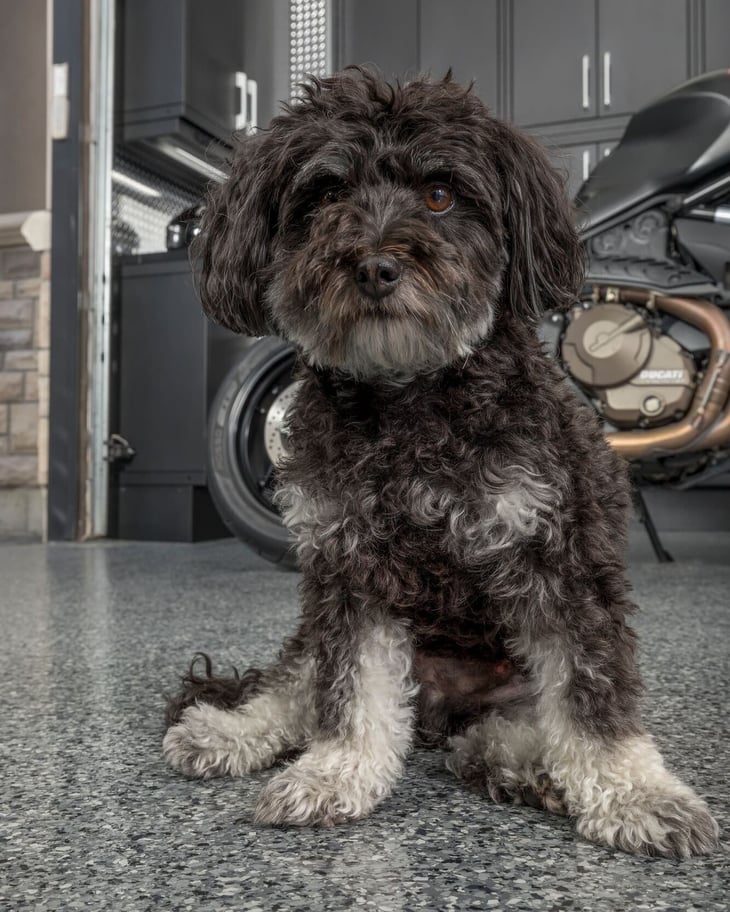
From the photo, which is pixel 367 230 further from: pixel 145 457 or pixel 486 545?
pixel 145 457

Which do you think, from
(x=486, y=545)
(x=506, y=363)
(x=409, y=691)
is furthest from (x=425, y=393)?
(x=409, y=691)

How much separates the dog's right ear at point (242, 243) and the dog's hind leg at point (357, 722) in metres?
0.53

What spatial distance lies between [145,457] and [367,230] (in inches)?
165

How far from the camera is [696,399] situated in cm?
317

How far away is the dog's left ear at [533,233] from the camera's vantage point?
1311 mm

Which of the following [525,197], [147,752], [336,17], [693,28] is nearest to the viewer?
[525,197]

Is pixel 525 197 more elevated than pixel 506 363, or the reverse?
pixel 525 197

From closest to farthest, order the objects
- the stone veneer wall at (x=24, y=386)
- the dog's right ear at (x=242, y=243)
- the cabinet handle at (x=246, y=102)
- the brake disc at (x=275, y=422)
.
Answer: the dog's right ear at (x=242, y=243), the brake disc at (x=275, y=422), the stone veneer wall at (x=24, y=386), the cabinet handle at (x=246, y=102)

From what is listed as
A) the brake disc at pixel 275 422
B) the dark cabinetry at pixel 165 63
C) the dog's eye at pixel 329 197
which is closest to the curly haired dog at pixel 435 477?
the dog's eye at pixel 329 197

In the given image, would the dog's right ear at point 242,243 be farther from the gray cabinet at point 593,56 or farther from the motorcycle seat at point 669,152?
the gray cabinet at point 593,56

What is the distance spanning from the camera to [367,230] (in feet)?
3.94

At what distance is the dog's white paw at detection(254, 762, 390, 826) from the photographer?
1.14 metres

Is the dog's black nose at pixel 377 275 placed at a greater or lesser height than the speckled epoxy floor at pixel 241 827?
greater

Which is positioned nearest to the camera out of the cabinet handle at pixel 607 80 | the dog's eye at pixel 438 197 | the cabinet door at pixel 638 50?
the dog's eye at pixel 438 197
